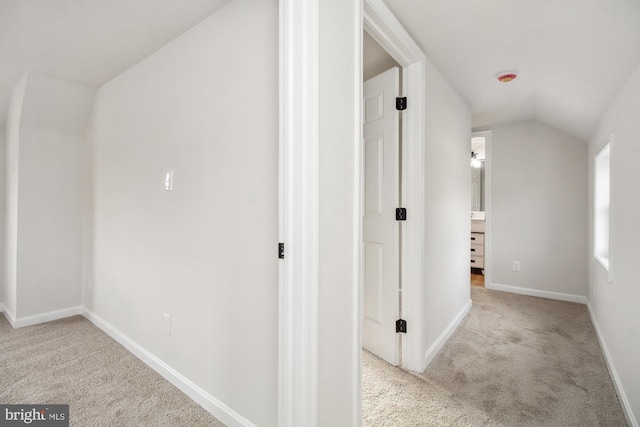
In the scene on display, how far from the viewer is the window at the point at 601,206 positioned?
8.30 feet

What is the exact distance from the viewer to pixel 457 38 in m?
1.84

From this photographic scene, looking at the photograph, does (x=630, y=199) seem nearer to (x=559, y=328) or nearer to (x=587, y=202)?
(x=559, y=328)

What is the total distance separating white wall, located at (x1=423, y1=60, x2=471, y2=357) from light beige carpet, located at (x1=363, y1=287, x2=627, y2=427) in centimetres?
24

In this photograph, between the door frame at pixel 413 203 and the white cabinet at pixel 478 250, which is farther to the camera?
the white cabinet at pixel 478 250

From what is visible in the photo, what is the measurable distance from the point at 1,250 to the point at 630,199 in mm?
5194

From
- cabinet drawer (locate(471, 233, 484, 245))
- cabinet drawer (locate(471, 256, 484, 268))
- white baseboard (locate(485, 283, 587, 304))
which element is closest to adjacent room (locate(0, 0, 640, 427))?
white baseboard (locate(485, 283, 587, 304))

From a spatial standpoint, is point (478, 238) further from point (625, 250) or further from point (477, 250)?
point (625, 250)

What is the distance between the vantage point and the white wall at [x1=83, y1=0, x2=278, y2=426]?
1383 millimetres

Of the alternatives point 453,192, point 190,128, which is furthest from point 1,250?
point 453,192

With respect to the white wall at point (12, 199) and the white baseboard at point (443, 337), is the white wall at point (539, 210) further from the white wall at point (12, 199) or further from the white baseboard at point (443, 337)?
the white wall at point (12, 199)

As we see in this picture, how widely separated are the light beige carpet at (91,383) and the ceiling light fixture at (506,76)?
2953 mm

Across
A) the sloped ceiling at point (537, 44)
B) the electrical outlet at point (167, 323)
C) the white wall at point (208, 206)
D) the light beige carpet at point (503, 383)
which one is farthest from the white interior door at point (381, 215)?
the electrical outlet at point (167, 323)

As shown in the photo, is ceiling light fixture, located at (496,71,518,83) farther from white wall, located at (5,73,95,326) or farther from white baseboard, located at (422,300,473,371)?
white wall, located at (5,73,95,326)

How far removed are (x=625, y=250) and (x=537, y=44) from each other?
1.28 meters
